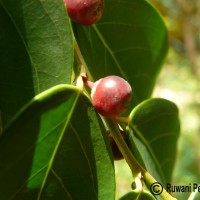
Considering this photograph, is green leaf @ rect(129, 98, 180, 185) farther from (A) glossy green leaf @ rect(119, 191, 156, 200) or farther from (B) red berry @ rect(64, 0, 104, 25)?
(B) red berry @ rect(64, 0, 104, 25)

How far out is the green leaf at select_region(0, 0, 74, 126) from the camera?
2.79 ft

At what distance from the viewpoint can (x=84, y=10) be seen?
3.13ft

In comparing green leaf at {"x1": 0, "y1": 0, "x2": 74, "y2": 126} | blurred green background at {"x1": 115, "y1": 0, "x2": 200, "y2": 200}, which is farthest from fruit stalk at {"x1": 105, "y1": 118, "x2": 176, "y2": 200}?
blurred green background at {"x1": 115, "y1": 0, "x2": 200, "y2": 200}

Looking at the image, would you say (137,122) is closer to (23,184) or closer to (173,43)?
(23,184)

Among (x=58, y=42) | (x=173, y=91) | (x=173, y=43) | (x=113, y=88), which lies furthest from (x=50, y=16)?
(x=173, y=43)

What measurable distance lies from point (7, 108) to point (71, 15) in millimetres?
253

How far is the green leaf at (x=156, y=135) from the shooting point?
106 centimetres

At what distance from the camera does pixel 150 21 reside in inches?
52.3

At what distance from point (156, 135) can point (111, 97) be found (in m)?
0.40

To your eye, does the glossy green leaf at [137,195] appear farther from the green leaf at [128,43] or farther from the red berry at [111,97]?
the green leaf at [128,43]

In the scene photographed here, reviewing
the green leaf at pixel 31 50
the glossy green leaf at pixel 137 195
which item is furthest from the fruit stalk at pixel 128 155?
the green leaf at pixel 31 50

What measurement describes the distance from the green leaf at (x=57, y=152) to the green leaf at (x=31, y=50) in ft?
0.21

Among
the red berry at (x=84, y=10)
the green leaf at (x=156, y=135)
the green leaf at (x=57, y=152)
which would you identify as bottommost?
the green leaf at (x=156, y=135)

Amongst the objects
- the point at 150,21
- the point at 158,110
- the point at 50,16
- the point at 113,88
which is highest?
the point at 50,16
